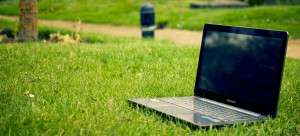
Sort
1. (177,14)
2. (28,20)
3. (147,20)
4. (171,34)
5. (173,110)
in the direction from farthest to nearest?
(177,14), (171,34), (147,20), (28,20), (173,110)

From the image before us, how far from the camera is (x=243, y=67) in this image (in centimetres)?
344

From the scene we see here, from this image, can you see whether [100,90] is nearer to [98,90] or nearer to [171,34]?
[98,90]

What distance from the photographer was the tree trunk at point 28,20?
9500 millimetres

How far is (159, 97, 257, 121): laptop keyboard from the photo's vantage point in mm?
3278

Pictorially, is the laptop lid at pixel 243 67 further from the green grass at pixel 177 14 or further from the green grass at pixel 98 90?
the green grass at pixel 177 14

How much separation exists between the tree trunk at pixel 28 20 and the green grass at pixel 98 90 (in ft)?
7.72

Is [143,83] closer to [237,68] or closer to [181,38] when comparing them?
[237,68]

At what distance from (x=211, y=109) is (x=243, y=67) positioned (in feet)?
1.35

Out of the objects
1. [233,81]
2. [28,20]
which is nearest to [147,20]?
[28,20]

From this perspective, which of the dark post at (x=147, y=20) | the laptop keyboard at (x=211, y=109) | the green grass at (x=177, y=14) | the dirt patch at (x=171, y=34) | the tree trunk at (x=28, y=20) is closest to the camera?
the laptop keyboard at (x=211, y=109)

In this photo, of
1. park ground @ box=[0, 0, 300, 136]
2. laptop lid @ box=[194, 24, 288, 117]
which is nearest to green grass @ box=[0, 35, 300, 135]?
park ground @ box=[0, 0, 300, 136]

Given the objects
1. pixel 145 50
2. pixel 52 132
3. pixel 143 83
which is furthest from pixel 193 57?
pixel 52 132

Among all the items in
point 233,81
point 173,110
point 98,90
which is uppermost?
point 233,81

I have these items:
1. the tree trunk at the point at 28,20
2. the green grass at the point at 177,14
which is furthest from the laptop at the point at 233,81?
the green grass at the point at 177,14
